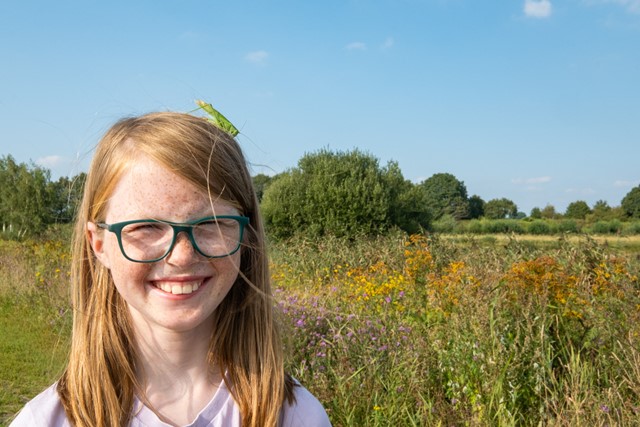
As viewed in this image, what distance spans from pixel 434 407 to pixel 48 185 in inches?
768

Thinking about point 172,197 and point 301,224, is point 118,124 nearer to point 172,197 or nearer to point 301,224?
point 172,197

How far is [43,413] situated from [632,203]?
56.4m

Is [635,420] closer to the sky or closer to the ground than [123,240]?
closer to the ground

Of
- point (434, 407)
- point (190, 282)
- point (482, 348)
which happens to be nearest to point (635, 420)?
point (482, 348)

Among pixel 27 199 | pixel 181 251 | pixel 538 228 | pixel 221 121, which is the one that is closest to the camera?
pixel 181 251

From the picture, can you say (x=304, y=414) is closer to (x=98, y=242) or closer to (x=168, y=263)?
(x=168, y=263)

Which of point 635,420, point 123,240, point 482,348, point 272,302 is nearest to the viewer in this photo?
point 123,240

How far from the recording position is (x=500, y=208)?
64.8m

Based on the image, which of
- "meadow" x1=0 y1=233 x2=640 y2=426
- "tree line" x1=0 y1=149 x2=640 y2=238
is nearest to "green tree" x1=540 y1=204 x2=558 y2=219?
"tree line" x1=0 y1=149 x2=640 y2=238

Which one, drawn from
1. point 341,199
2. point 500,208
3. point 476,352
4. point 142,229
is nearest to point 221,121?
point 142,229

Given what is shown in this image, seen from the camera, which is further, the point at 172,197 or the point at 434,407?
the point at 434,407

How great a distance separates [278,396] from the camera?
126 centimetres

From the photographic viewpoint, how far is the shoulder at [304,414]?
49.3 inches

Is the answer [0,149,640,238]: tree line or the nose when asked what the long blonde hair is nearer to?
the nose
